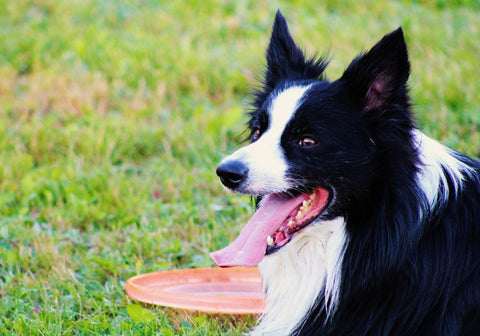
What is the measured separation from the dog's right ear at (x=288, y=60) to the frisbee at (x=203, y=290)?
1.20 m

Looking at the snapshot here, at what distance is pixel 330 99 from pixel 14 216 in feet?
9.01

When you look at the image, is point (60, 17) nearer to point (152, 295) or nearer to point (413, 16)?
point (413, 16)

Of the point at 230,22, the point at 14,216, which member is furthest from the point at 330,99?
the point at 230,22

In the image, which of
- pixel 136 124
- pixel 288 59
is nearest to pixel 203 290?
pixel 288 59

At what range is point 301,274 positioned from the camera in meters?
2.88

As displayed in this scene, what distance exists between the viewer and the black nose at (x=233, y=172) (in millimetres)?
2730

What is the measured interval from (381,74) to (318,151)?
16.9 inches

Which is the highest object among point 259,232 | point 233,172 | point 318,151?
point 318,151

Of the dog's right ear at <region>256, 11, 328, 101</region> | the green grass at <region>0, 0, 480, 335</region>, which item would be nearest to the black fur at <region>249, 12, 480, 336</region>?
the dog's right ear at <region>256, 11, 328, 101</region>

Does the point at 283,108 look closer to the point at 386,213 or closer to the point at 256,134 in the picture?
the point at 256,134

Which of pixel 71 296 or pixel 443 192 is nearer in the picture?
pixel 443 192

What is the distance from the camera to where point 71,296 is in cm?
351

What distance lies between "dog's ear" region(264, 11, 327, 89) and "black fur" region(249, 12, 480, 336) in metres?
0.45

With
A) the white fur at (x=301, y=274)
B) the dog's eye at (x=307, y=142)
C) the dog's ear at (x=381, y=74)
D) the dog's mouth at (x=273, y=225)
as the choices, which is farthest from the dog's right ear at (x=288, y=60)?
the white fur at (x=301, y=274)
